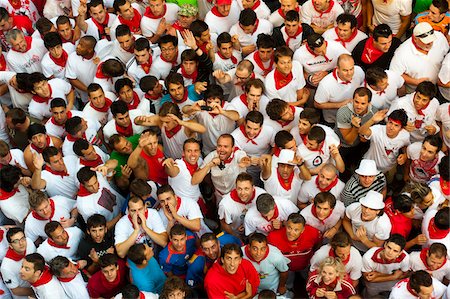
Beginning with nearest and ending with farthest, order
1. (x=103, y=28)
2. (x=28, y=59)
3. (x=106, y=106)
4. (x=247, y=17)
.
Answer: (x=106, y=106) → (x=247, y=17) → (x=28, y=59) → (x=103, y=28)

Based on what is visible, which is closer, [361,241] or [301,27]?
[361,241]

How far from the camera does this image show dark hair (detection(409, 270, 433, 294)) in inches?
233

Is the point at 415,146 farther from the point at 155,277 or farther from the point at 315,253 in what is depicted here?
the point at 155,277

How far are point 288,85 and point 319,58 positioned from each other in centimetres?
57

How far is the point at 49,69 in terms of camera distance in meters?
8.73

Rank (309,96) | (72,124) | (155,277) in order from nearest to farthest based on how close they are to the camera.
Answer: (155,277) → (72,124) → (309,96)

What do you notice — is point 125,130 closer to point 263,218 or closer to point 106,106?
point 106,106

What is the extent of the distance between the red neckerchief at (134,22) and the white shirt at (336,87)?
272cm

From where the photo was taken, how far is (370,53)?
7934 mm

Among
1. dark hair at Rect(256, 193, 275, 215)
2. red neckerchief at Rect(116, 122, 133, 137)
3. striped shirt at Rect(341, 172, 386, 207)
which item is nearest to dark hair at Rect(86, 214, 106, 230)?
red neckerchief at Rect(116, 122, 133, 137)

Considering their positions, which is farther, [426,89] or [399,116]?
[426,89]

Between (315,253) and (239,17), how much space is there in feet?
11.1

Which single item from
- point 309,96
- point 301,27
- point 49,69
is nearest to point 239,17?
point 301,27

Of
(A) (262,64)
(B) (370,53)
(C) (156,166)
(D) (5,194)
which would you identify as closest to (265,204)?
(C) (156,166)
